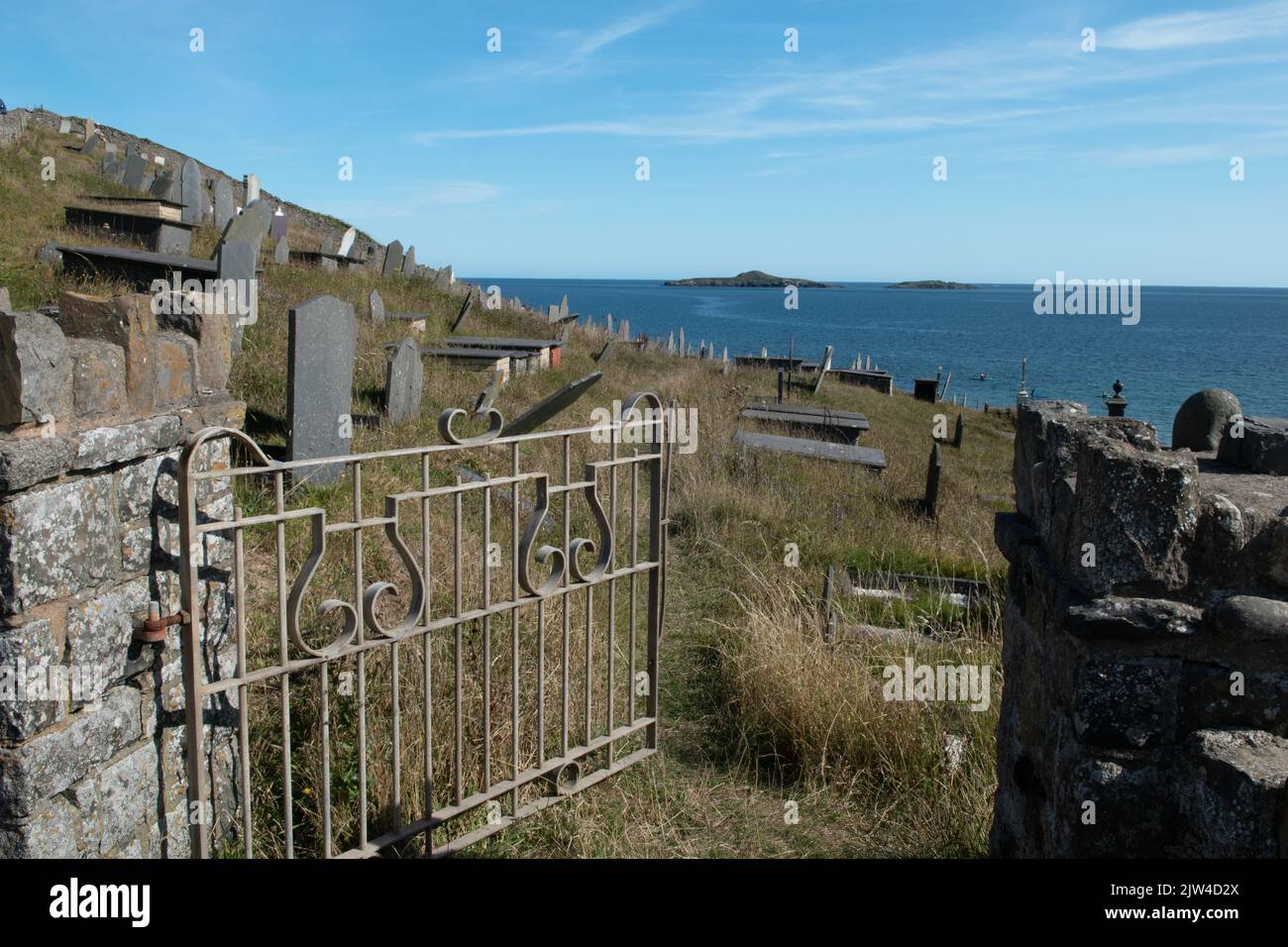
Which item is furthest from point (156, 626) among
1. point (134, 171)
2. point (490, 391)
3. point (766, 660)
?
point (134, 171)

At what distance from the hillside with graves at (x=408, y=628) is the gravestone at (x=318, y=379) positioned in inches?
0.9

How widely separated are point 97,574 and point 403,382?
22.8 ft

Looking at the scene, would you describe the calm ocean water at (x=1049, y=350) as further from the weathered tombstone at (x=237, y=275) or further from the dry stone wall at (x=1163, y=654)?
the dry stone wall at (x=1163, y=654)

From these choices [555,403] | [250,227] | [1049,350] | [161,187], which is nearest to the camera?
[555,403]

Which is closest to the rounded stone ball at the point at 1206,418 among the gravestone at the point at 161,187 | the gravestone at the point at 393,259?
the gravestone at the point at 393,259

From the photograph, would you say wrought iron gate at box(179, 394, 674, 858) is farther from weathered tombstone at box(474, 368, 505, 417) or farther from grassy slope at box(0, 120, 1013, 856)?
weathered tombstone at box(474, 368, 505, 417)

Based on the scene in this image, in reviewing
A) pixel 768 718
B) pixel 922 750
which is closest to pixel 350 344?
pixel 768 718

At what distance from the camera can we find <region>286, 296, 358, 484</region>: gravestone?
21.8 ft

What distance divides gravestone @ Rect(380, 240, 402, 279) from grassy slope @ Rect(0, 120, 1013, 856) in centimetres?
713

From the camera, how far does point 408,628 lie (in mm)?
3486

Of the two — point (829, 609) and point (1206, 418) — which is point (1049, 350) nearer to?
point (829, 609)

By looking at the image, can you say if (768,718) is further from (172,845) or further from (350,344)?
(350,344)

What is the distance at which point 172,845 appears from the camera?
10.5 feet

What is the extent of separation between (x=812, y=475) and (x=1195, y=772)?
9261 mm
